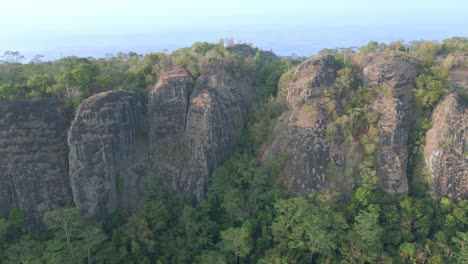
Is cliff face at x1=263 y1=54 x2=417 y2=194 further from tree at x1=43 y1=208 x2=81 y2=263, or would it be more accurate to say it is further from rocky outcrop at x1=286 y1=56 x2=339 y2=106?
tree at x1=43 y1=208 x2=81 y2=263

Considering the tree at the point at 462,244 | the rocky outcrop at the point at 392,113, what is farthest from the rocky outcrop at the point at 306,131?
the tree at the point at 462,244

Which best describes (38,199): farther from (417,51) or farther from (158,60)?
(417,51)

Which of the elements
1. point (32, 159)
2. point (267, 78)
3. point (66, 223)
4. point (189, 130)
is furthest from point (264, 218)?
point (32, 159)

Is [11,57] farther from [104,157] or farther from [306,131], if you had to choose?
[306,131]

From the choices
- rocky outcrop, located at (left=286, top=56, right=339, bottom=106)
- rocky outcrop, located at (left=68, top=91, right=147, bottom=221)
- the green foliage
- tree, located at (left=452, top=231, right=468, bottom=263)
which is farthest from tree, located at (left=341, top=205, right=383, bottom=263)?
rocky outcrop, located at (left=68, top=91, right=147, bottom=221)

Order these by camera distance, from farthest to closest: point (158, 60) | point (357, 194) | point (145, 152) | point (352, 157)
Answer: point (158, 60) < point (145, 152) < point (352, 157) < point (357, 194)

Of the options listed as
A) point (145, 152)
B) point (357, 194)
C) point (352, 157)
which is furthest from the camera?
point (145, 152)

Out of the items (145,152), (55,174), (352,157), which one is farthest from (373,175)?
(55,174)

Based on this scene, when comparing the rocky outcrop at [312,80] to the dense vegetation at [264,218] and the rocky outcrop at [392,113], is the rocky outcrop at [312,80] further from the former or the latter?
the rocky outcrop at [392,113]
